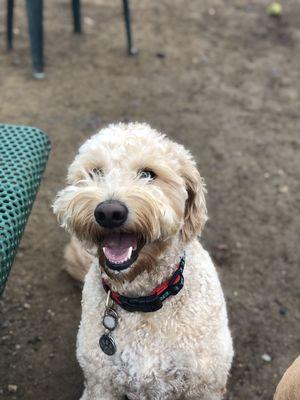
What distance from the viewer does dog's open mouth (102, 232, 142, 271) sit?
5.98ft

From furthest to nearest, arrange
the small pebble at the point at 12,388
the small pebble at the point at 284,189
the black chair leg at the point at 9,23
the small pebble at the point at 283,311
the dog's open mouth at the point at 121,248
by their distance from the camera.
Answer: the black chair leg at the point at 9,23 < the small pebble at the point at 284,189 < the small pebble at the point at 283,311 < the small pebble at the point at 12,388 < the dog's open mouth at the point at 121,248

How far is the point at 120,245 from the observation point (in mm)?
1846

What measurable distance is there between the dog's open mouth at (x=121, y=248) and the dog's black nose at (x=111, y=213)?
0.29ft

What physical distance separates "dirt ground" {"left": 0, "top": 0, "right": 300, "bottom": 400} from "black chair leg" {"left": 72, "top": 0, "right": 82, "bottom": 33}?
10 cm

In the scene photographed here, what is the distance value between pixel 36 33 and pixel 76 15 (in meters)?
0.81

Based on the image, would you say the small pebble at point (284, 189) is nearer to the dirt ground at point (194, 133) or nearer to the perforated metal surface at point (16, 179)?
the dirt ground at point (194, 133)

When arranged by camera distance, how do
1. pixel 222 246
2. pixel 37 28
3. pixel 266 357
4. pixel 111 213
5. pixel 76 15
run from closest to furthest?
1. pixel 111 213
2. pixel 266 357
3. pixel 222 246
4. pixel 37 28
5. pixel 76 15

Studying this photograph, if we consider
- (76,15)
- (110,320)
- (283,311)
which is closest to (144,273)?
(110,320)

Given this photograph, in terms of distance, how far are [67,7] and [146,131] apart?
13.7 ft

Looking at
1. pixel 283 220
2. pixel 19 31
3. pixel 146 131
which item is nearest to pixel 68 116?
pixel 19 31

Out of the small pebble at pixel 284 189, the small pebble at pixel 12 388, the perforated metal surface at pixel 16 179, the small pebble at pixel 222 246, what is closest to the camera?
the perforated metal surface at pixel 16 179

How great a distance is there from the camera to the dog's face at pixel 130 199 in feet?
5.77

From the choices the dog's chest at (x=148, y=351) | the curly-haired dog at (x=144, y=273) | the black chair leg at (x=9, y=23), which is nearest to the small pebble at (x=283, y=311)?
the curly-haired dog at (x=144, y=273)

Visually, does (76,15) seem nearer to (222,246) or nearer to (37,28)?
(37,28)
